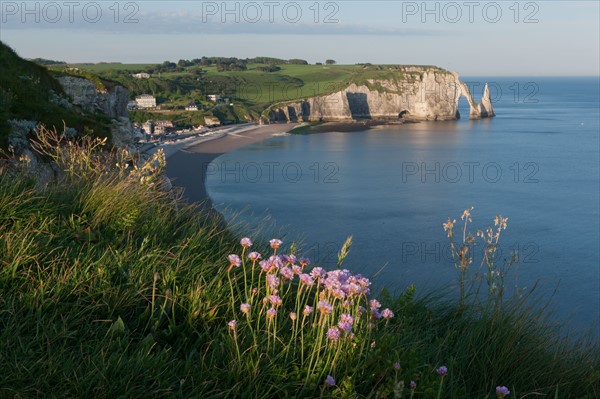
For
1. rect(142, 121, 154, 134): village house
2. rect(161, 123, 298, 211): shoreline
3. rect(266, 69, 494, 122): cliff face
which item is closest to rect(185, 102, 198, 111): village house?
rect(161, 123, 298, 211): shoreline

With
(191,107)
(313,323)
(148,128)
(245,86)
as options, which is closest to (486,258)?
(313,323)

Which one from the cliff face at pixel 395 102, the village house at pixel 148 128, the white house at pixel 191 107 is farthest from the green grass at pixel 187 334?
the cliff face at pixel 395 102

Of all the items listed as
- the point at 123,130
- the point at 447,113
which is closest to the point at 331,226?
Answer: the point at 123,130

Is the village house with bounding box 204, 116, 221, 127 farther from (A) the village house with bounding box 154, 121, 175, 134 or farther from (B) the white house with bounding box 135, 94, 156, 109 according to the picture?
(B) the white house with bounding box 135, 94, 156, 109

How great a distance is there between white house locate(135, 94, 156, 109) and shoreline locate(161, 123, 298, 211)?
26.0m

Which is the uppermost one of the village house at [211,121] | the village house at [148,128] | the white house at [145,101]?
the white house at [145,101]

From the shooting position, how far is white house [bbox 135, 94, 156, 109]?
146250mm

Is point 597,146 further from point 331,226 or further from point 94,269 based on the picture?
point 94,269

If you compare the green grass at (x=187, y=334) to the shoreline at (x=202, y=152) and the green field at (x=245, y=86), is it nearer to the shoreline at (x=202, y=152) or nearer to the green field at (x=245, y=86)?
the shoreline at (x=202, y=152)

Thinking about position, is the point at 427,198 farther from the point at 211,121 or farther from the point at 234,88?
the point at 234,88

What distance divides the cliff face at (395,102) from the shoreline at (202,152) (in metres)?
14.3

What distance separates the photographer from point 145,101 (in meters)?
147

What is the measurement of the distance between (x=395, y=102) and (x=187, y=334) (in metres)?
162

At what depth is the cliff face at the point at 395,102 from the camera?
513 ft
